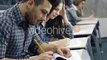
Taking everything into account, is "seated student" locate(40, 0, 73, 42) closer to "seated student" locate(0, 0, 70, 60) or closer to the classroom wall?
"seated student" locate(0, 0, 70, 60)

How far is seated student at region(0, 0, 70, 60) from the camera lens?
1.53 metres

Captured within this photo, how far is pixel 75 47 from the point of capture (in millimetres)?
2201

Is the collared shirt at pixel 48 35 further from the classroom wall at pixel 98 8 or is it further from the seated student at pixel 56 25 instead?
the classroom wall at pixel 98 8

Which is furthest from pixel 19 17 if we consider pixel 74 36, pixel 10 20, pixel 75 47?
pixel 74 36

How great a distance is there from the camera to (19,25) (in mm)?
1606

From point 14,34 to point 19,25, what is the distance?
7 cm

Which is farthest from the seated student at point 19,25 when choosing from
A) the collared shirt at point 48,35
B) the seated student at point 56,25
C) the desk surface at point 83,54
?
the seated student at point 56,25

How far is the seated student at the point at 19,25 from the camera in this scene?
1530mm

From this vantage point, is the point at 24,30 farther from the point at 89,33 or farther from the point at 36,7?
the point at 89,33

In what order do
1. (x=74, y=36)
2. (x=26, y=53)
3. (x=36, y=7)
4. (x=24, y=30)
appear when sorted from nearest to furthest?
(x=36, y=7) → (x=24, y=30) → (x=26, y=53) → (x=74, y=36)

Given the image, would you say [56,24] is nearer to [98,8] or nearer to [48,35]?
[48,35]

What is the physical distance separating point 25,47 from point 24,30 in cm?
14

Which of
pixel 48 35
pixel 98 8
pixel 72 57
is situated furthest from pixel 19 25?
pixel 98 8

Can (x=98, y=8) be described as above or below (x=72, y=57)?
above
